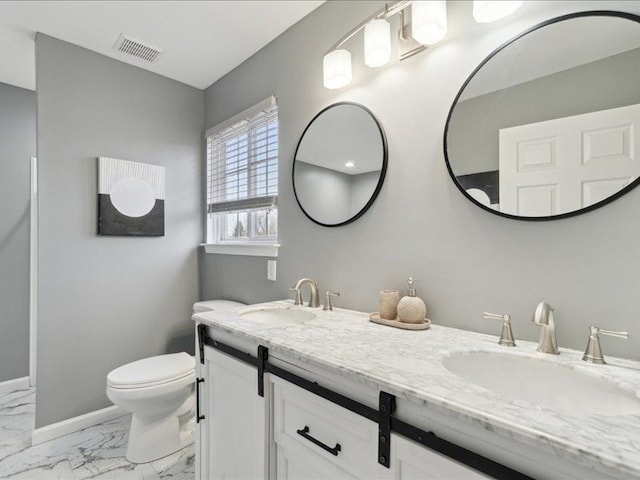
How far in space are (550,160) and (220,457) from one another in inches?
63.4

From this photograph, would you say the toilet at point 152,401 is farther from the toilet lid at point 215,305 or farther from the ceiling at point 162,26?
the ceiling at point 162,26

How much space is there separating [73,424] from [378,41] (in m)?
2.77

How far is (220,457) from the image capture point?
1.28 meters

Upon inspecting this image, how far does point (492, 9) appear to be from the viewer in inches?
40.6

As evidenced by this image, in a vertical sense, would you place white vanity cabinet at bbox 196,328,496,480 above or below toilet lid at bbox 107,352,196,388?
above

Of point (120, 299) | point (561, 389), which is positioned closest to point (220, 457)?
point (561, 389)

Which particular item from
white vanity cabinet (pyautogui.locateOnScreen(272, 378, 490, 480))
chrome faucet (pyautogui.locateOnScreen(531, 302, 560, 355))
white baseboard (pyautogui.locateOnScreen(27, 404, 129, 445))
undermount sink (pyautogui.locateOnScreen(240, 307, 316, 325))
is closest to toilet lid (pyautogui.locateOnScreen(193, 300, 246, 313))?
undermount sink (pyautogui.locateOnScreen(240, 307, 316, 325))

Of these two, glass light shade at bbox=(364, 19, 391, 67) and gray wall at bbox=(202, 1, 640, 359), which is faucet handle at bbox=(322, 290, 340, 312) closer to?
gray wall at bbox=(202, 1, 640, 359)

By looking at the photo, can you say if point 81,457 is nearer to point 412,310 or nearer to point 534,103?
point 412,310

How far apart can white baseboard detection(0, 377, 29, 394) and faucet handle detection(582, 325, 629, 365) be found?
3686 millimetres

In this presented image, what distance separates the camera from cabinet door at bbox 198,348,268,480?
1.11 meters

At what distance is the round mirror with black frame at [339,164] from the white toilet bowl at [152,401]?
1.18 m

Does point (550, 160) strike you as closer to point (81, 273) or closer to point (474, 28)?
point (474, 28)

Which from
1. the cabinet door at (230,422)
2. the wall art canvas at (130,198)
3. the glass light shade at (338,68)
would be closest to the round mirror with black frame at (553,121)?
the glass light shade at (338,68)
